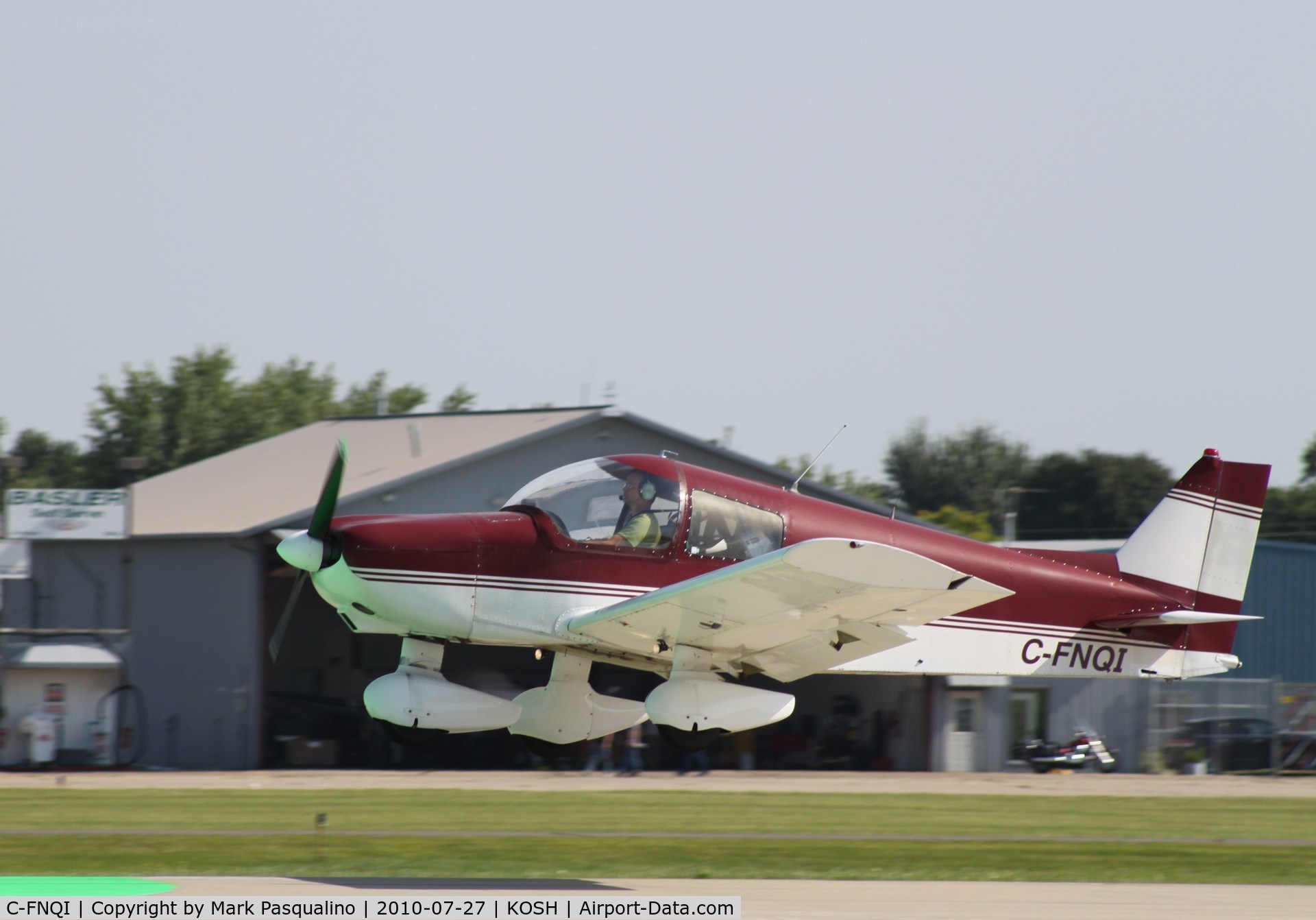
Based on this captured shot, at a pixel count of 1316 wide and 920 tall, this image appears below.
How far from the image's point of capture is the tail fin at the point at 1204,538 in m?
12.5

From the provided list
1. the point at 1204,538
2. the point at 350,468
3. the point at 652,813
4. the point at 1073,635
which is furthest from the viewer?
the point at 350,468

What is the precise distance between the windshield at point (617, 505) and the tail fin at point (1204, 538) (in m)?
4.35

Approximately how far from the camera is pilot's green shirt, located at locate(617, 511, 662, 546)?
10414mm

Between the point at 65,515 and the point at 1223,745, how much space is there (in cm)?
2274

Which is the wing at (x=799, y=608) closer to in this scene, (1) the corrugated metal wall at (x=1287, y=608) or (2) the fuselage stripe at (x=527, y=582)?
(2) the fuselage stripe at (x=527, y=582)

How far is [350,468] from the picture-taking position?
90.9 ft

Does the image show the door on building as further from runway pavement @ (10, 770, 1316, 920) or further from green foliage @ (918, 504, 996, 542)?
green foliage @ (918, 504, 996, 542)

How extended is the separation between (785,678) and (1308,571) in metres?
28.7

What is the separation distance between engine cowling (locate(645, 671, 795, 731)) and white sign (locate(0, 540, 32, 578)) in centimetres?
1983

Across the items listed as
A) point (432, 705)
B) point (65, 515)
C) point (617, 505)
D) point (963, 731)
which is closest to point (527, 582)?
point (617, 505)

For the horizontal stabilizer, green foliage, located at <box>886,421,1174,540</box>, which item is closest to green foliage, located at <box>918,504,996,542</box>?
green foliage, located at <box>886,421,1174,540</box>

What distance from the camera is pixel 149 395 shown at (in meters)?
61.9

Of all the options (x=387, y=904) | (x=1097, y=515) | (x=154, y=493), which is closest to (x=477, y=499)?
(x=154, y=493)

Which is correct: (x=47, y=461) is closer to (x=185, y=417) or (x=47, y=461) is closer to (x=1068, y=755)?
(x=185, y=417)
